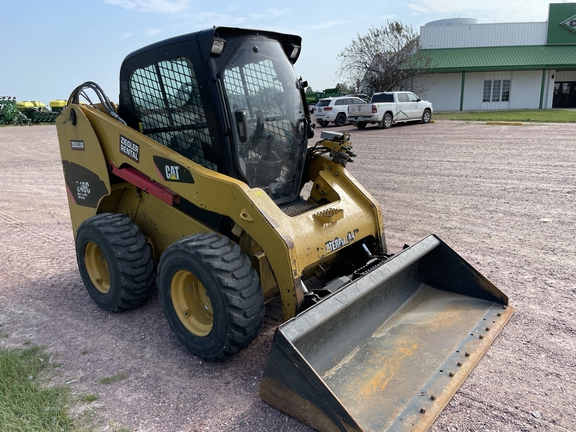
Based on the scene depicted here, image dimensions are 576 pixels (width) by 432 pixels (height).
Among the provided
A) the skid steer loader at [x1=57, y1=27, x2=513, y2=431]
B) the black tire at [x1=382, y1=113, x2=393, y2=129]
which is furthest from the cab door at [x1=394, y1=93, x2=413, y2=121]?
the skid steer loader at [x1=57, y1=27, x2=513, y2=431]

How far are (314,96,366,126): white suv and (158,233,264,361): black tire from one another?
1993 centimetres

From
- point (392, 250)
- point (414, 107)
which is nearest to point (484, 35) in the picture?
point (414, 107)

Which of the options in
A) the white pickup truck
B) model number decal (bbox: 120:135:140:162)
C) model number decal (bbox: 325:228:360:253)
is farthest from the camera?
the white pickup truck

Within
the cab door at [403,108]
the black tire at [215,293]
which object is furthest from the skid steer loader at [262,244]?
the cab door at [403,108]

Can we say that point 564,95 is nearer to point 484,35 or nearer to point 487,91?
point 487,91

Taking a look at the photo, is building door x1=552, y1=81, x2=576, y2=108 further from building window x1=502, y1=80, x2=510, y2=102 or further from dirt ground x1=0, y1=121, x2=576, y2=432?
dirt ground x1=0, y1=121, x2=576, y2=432

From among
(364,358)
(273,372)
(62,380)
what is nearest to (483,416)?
(364,358)

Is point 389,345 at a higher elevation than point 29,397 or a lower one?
higher

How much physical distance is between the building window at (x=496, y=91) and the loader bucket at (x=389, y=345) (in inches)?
1290

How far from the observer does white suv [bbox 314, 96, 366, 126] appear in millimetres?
22406

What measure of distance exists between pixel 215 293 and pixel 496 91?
34713 mm

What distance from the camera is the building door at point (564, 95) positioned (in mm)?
35062

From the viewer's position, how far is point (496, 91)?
32.8m

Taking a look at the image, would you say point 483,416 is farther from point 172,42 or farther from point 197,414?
point 172,42
